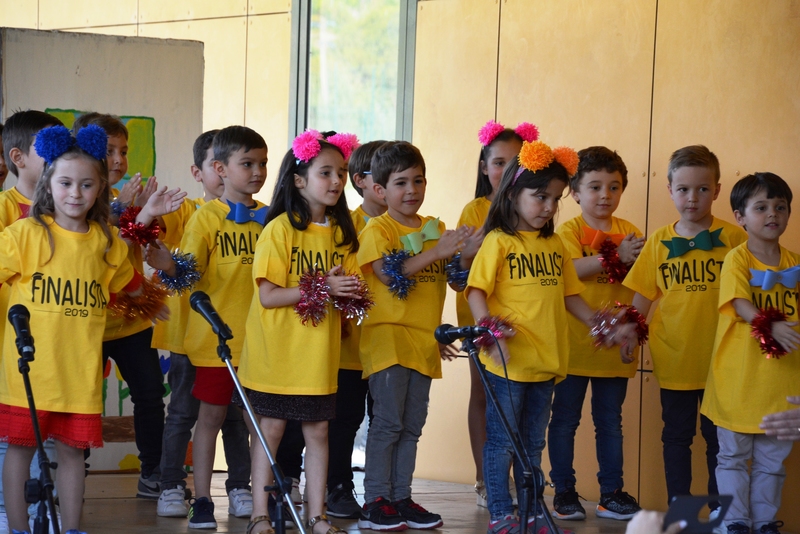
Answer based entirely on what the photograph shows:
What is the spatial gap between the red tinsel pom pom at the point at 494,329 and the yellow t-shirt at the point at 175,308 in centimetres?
147

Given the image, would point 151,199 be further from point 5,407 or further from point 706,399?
point 706,399

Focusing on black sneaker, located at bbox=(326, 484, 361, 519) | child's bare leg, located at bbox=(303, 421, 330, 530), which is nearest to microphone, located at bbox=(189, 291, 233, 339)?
child's bare leg, located at bbox=(303, 421, 330, 530)

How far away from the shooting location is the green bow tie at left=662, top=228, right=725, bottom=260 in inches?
177

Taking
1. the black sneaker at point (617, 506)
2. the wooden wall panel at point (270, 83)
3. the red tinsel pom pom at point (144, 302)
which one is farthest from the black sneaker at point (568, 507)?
the wooden wall panel at point (270, 83)

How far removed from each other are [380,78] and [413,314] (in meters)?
2.74

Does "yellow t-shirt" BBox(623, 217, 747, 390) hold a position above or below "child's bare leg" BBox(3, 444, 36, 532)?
above

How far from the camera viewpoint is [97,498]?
470 centimetres

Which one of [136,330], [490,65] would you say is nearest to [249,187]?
[136,330]

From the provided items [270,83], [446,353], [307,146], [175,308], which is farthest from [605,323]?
[270,83]

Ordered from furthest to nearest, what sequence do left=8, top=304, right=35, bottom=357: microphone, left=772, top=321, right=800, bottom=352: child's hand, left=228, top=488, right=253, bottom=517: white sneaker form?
1. left=228, top=488, right=253, bottom=517: white sneaker
2. left=772, top=321, right=800, bottom=352: child's hand
3. left=8, top=304, right=35, bottom=357: microphone

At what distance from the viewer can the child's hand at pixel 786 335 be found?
3.85 m

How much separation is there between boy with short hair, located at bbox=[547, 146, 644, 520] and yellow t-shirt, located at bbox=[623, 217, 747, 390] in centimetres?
12

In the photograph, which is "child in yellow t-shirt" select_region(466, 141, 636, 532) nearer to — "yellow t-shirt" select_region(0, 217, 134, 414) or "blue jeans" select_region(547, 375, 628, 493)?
"blue jeans" select_region(547, 375, 628, 493)

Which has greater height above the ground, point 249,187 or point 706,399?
point 249,187
